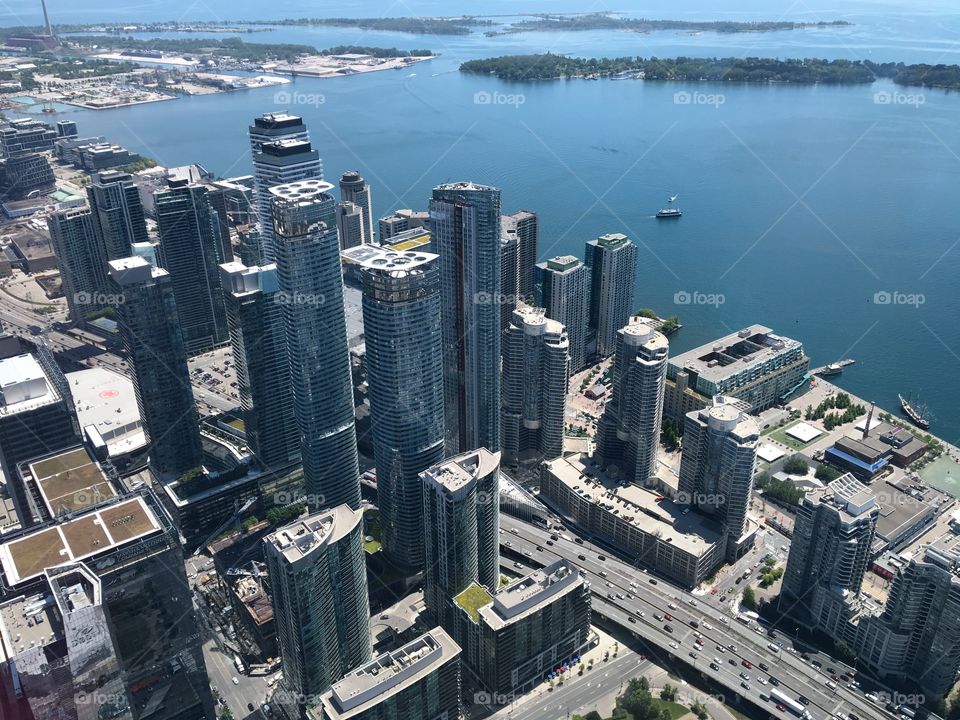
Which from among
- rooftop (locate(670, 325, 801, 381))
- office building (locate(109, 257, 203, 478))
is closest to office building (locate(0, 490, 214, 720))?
office building (locate(109, 257, 203, 478))

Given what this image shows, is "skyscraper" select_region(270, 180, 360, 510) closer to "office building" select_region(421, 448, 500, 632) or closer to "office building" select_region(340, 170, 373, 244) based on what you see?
"office building" select_region(421, 448, 500, 632)

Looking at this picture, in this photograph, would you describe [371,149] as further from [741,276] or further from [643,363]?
[643,363]

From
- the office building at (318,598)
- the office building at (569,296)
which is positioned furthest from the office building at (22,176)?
the office building at (318,598)

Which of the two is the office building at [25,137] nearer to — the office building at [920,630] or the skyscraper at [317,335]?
the skyscraper at [317,335]

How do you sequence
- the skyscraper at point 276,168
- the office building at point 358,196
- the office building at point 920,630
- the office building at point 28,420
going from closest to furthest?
the office building at point 920,630
the office building at point 28,420
the skyscraper at point 276,168
the office building at point 358,196

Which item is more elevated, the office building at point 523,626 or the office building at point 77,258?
the office building at point 77,258

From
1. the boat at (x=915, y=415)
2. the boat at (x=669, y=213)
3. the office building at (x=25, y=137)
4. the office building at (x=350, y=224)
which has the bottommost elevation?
the boat at (x=915, y=415)

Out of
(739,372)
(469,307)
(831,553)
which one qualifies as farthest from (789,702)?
(739,372)

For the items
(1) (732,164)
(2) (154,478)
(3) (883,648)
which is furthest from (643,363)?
(1) (732,164)
